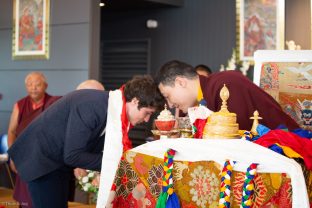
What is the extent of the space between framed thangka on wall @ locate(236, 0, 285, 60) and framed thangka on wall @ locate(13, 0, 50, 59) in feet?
6.73

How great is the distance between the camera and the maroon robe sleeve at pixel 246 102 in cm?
249

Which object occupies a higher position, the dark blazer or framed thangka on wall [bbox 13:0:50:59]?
framed thangka on wall [bbox 13:0:50:59]

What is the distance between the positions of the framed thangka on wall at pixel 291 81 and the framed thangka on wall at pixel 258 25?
3501mm

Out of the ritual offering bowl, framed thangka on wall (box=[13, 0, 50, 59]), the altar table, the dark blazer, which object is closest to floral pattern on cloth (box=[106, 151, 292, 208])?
the altar table

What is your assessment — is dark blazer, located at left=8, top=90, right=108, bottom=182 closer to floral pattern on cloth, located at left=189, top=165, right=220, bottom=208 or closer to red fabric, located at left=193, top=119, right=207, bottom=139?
red fabric, located at left=193, top=119, right=207, bottom=139

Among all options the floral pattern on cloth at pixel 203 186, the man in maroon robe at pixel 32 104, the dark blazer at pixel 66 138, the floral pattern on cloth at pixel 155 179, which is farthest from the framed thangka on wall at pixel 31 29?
the floral pattern on cloth at pixel 203 186

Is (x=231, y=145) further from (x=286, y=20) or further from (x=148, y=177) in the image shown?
(x=286, y=20)

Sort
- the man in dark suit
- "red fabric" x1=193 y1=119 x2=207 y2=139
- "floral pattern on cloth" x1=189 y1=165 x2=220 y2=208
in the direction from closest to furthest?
"floral pattern on cloth" x1=189 y1=165 x2=220 y2=208 → "red fabric" x1=193 y1=119 x2=207 y2=139 → the man in dark suit

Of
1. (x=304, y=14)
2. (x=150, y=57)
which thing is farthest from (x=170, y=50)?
(x=304, y=14)

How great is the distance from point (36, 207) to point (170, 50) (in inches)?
181

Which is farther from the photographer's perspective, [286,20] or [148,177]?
[286,20]

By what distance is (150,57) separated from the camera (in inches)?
297

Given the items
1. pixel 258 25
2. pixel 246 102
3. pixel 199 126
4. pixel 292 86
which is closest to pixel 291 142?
pixel 199 126

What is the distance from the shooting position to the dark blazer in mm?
2635
